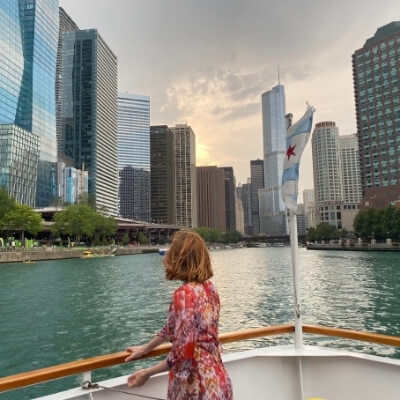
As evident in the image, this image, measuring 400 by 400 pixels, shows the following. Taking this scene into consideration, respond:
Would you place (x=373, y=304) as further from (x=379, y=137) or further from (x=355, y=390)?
(x=379, y=137)


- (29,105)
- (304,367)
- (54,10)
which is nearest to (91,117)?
(54,10)

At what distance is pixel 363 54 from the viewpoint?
148125 millimetres

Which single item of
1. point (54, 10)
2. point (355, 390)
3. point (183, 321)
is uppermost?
point (54, 10)

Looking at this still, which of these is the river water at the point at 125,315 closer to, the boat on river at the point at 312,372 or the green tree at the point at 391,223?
the boat on river at the point at 312,372

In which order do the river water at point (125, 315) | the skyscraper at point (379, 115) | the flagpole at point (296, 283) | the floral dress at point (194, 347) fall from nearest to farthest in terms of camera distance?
the floral dress at point (194, 347) → the flagpole at point (296, 283) → the river water at point (125, 315) → the skyscraper at point (379, 115)

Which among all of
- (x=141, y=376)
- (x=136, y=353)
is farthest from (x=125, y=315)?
(x=141, y=376)

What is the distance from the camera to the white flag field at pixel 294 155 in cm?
406

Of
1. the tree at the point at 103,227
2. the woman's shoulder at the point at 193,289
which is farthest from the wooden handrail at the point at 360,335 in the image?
the tree at the point at 103,227

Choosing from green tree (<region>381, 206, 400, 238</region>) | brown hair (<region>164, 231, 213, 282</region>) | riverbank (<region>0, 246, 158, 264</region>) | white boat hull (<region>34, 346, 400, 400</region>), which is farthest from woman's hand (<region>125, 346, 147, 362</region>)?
green tree (<region>381, 206, 400, 238</region>)

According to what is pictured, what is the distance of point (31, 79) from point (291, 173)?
446 ft

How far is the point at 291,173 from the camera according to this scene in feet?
13.8

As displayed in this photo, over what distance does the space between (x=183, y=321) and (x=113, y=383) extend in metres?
1.27

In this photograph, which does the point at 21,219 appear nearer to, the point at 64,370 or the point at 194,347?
the point at 64,370

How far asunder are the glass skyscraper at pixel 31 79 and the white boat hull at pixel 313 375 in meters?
118
